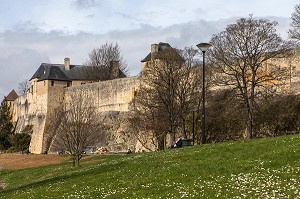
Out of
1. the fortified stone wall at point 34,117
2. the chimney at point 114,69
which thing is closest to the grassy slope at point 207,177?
the fortified stone wall at point 34,117

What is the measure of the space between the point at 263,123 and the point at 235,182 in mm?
25221

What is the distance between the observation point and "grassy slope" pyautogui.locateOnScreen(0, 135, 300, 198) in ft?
42.3

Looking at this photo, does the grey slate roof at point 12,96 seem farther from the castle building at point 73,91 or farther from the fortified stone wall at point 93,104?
the fortified stone wall at point 93,104

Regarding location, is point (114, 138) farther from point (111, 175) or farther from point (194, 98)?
point (111, 175)

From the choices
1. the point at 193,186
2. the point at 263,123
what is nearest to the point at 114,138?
the point at 263,123

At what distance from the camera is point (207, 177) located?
15.0 metres

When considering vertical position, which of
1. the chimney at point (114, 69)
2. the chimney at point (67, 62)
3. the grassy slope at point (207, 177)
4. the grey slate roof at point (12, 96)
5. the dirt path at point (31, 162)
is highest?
the chimney at point (67, 62)

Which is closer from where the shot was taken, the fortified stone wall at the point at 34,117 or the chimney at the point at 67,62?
the fortified stone wall at the point at 34,117

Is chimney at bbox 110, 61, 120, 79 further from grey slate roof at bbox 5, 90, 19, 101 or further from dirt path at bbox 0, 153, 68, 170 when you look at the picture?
grey slate roof at bbox 5, 90, 19, 101

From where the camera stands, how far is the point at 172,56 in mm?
43812

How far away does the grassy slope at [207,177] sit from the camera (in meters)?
12.9

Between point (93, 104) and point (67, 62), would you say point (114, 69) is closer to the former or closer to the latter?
point (67, 62)

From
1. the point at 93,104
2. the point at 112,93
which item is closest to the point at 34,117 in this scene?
the point at 93,104

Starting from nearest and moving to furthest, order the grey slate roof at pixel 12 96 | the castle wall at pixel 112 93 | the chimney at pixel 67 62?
the castle wall at pixel 112 93
the chimney at pixel 67 62
the grey slate roof at pixel 12 96
